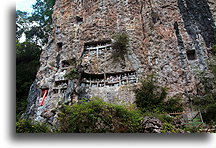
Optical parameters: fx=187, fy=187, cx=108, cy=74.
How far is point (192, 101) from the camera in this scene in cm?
437

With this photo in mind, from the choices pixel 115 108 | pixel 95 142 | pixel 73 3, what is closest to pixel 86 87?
pixel 115 108

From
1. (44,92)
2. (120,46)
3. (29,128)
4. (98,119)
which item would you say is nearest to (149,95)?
(98,119)

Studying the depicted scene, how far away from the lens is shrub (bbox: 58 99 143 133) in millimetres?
3285

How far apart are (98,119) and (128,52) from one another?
129 inches

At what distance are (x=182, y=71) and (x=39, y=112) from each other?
3.97 metres

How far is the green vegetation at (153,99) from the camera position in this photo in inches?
171

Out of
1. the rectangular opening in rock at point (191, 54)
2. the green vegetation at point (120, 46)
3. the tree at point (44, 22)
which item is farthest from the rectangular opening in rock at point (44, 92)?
the rectangular opening in rock at point (191, 54)

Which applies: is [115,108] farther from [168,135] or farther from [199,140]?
[199,140]

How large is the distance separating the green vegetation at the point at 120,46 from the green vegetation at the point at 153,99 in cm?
150

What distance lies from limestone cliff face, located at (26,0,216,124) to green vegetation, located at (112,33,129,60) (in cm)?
14

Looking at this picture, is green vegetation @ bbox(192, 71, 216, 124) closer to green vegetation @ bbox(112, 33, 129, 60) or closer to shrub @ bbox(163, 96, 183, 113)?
shrub @ bbox(163, 96, 183, 113)

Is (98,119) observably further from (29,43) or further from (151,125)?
(29,43)

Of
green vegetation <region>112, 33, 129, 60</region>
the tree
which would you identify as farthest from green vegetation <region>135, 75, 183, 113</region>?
the tree

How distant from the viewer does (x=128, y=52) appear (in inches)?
241
